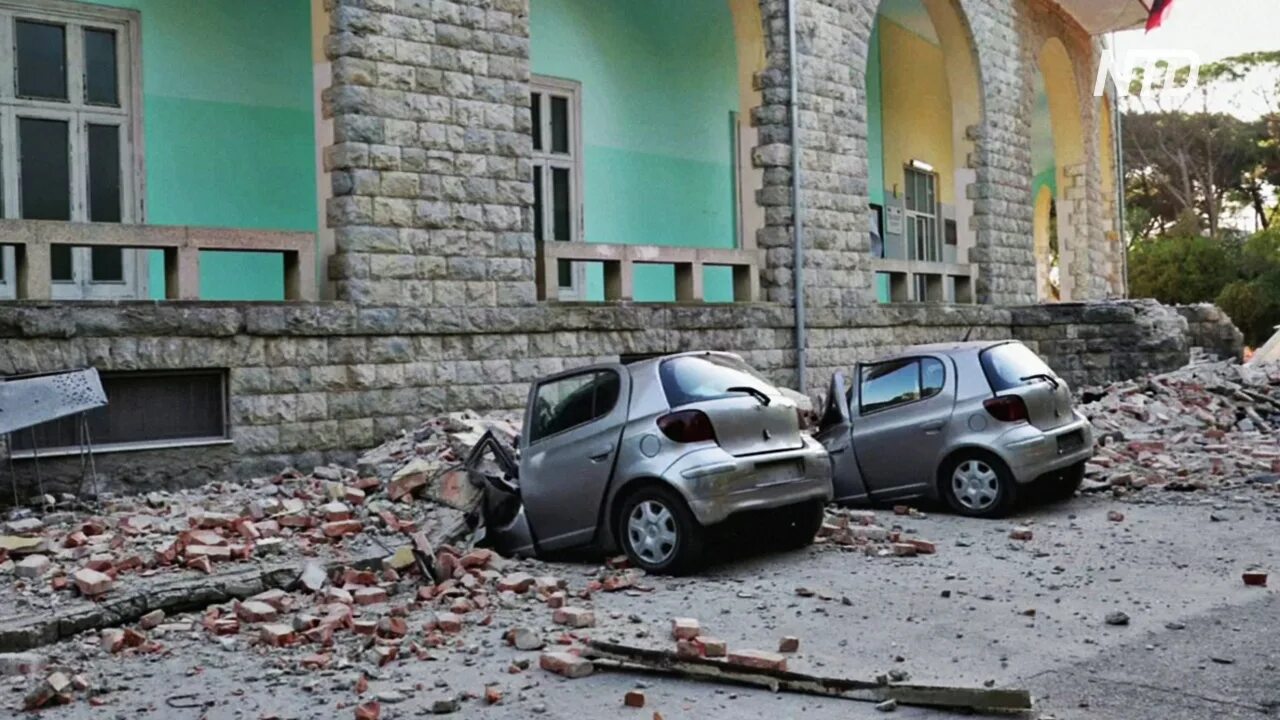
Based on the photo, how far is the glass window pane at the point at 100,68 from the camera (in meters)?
12.8

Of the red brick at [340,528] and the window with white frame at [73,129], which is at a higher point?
the window with white frame at [73,129]

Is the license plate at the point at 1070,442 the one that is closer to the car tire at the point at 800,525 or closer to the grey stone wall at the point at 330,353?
the car tire at the point at 800,525

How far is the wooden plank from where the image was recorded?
17.9 ft

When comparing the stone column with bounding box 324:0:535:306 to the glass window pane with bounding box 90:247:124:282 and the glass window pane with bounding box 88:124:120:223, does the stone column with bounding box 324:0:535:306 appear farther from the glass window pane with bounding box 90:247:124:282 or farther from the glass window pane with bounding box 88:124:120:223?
the glass window pane with bounding box 90:247:124:282

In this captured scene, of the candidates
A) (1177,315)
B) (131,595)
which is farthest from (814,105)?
(131,595)

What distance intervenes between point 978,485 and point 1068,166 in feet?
60.0

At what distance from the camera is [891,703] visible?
5.64 m

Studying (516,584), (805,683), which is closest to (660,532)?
(516,584)

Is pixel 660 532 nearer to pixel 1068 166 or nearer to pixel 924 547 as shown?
pixel 924 547

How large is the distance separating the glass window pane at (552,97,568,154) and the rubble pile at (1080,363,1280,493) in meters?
7.39

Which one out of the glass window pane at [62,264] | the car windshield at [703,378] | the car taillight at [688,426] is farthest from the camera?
the glass window pane at [62,264]

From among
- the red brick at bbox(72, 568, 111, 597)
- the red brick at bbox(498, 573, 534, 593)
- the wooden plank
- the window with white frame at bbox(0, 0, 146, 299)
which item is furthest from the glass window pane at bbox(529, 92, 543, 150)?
the wooden plank

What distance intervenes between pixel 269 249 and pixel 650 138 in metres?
7.75

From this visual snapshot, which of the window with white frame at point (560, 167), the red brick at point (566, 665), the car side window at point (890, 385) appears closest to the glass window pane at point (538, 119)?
the window with white frame at point (560, 167)
